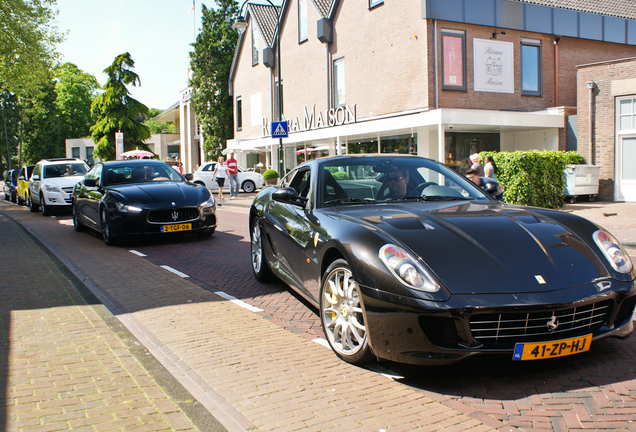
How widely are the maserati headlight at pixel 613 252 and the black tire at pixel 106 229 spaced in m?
8.37

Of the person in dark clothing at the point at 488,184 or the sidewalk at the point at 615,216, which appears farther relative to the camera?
the sidewalk at the point at 615,216

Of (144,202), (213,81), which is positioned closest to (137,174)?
(144,202)

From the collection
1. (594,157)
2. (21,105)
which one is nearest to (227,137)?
(594,157)

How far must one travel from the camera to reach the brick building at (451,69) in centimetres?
2086

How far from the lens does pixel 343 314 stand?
12.7ft

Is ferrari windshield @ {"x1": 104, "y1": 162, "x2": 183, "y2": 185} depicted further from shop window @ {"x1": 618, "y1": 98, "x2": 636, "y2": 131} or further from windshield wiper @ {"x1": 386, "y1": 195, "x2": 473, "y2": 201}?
shop window @ {"x1": 618, "y1": 98, "x2": 636, "y2": 131}

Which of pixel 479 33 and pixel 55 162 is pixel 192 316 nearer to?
pixel 55 162

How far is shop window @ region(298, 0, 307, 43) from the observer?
1118 inches

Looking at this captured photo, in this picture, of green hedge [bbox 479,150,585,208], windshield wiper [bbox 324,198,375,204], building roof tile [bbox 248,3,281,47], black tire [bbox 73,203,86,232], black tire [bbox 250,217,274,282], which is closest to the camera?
windshield wiper [bbox 324,198,375,204]

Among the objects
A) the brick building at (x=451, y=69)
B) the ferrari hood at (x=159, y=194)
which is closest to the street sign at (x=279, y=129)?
the brick building at (x=451, y=69)

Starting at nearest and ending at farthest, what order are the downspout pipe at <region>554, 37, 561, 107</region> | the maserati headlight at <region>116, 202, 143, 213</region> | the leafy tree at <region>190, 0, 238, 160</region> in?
1. the maserati headlight at <region>116, 202, 143, 213</region>
2. the downspout pipe at <region>554, 37, 561, 107</region>
3. the leafy tree at <region>190, 0, 238, 160</region>

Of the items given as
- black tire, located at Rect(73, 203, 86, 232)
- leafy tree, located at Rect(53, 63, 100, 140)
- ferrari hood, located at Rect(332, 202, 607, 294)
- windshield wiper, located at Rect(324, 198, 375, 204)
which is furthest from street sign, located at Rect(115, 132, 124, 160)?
leafy tree, located at Rect(53, 63, 100, 140)

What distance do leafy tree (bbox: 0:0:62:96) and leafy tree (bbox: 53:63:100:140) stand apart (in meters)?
57.3

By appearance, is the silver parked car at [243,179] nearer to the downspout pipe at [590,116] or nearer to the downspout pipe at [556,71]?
the downspout pipe at [556,71]
